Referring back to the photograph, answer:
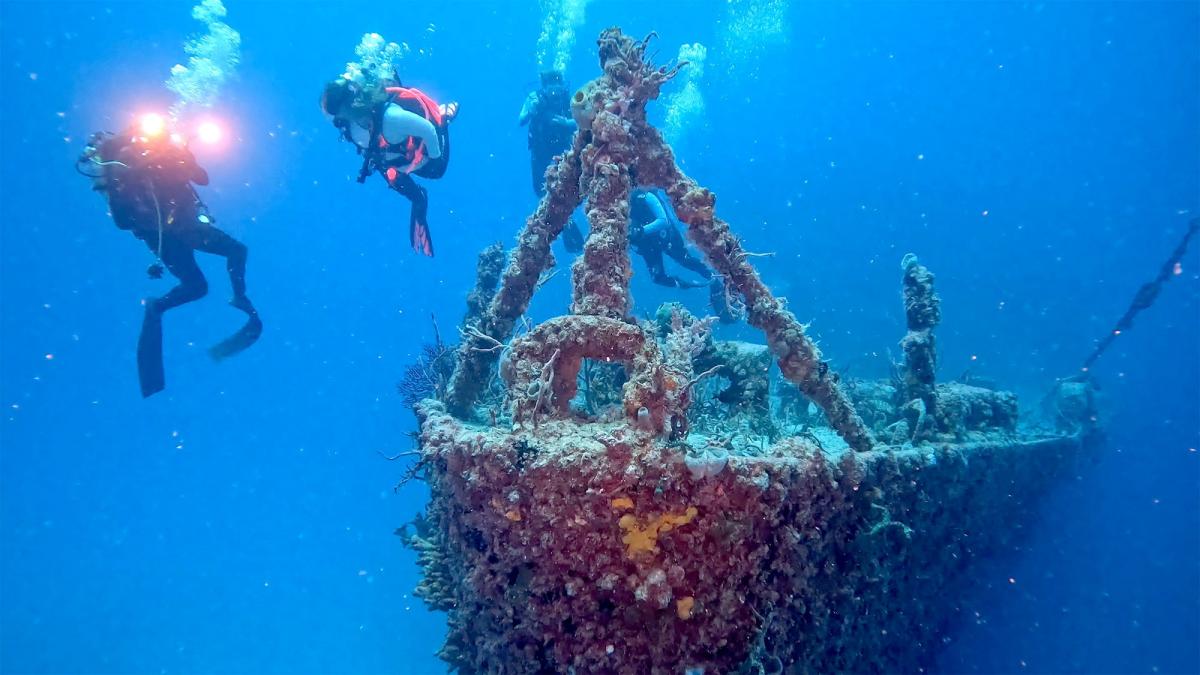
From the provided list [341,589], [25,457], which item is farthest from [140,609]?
[25,457]

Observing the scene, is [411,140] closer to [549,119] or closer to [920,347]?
[920,347]

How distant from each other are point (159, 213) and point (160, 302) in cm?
135

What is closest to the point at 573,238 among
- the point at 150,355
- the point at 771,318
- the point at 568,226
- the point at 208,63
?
the point at 568,226

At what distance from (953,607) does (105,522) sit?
74.7 metres

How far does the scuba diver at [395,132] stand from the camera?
6262 millimetres

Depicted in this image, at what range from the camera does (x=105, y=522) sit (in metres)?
56.4

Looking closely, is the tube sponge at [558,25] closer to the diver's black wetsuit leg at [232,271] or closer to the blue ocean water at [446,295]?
the blue ocean water at [446,295]

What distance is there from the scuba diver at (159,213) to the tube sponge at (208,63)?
18.0 meters

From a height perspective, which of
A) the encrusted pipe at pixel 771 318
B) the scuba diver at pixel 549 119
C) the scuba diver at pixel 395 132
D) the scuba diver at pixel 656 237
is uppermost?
the scuba diver at pixel 549 119

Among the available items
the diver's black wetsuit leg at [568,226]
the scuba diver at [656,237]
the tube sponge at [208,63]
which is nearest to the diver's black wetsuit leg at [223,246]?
the diver's black wetsuit leg at [568,226]

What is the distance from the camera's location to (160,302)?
8406 mm

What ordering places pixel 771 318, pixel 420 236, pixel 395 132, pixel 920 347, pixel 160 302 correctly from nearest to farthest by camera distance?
pixel 771 318
pixel 920 347
pixel 395 132
pixel 420 236
pixel 160 302

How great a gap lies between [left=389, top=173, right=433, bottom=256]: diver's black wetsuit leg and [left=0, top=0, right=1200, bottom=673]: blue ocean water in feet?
24.4

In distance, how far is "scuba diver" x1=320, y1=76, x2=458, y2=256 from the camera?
20.5 ft
